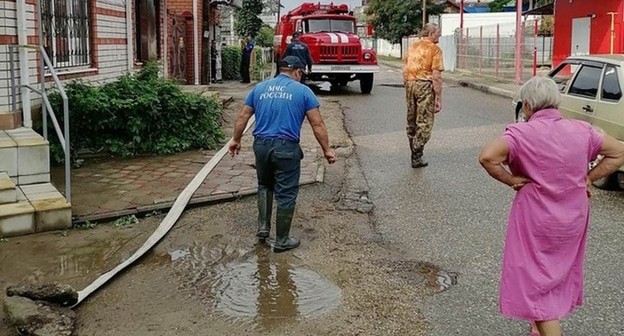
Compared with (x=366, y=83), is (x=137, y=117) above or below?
below

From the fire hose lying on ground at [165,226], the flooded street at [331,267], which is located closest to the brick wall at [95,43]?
the fire hose lying on ground at [165,226]

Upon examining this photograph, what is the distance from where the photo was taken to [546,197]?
375 centimetres

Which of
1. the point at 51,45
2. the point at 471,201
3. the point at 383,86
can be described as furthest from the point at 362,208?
the point at 383,86

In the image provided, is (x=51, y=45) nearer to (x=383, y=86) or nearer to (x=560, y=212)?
(x=560, y=212)

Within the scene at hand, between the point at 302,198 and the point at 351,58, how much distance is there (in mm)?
14314

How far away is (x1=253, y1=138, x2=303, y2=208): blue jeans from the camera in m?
6.07

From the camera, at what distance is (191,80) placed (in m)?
21.9

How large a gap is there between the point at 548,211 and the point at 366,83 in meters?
18.8

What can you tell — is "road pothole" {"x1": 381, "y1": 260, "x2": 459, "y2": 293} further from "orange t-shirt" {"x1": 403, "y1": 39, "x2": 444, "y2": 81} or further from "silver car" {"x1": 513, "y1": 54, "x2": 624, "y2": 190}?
"orange t-shirt" {"x1": 403, "y1": 39, "x2": 444, "y2": 81}

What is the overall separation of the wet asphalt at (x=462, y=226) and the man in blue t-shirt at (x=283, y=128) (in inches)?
40.1

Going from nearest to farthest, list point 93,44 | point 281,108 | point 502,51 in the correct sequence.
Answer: point 281,108 → point 93,44 → point 502,51

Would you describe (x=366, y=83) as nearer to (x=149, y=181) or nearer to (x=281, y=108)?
(x=149, y=181)

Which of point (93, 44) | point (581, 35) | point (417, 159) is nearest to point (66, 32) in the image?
point (93, 44)

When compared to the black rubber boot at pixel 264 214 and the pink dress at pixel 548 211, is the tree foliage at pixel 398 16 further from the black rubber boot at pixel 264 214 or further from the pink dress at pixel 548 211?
the pink dress at pixel 548 211
